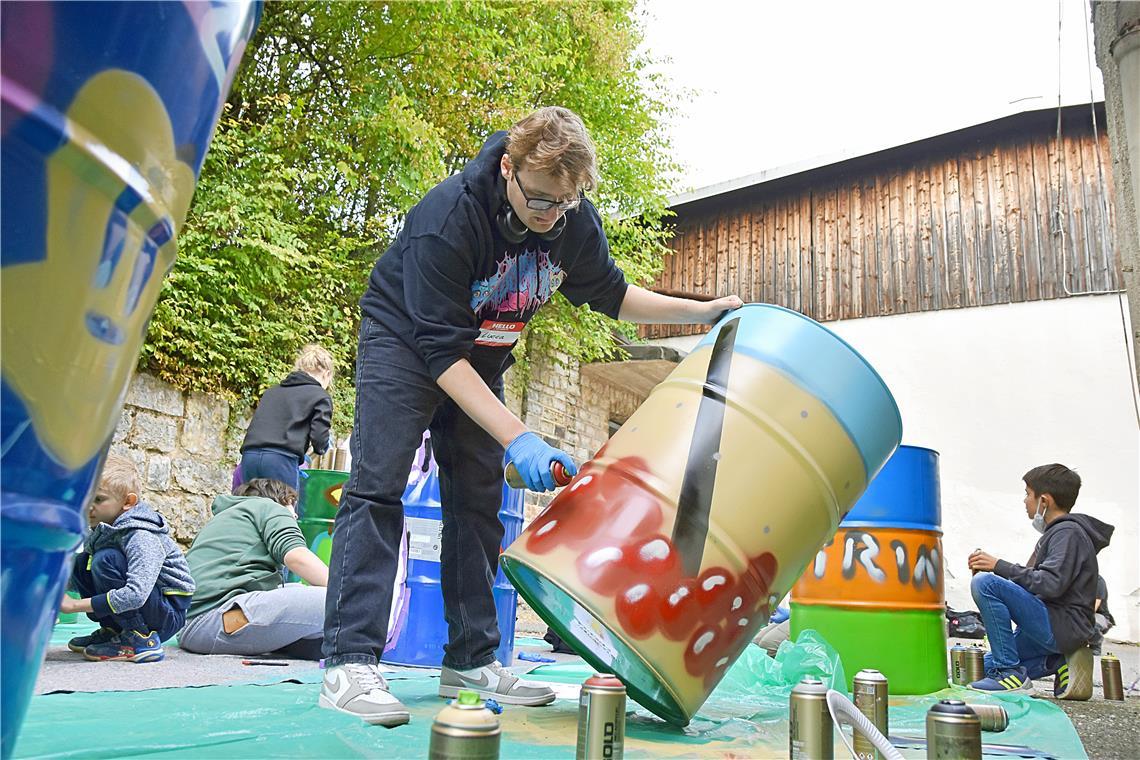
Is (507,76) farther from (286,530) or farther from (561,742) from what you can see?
(561,742)

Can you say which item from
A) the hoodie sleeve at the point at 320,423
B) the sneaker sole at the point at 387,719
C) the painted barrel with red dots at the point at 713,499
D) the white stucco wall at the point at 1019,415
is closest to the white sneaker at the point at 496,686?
the painted barrel with red dots at the point at 713,499

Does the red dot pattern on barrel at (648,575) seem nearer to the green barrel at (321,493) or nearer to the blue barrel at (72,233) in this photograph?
the blue barrel at (72,233)

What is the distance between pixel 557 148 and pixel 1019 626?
321cm

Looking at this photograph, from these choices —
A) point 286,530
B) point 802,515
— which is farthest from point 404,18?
point 802,515

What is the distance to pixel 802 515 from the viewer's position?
1.73m

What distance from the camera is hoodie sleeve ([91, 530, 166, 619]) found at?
111 inches

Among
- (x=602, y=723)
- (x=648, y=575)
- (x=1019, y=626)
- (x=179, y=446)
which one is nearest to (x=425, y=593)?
(x=648, y=575)

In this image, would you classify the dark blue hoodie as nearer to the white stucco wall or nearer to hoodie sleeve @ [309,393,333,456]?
hoodie sleeve @ [309,393,333,456]

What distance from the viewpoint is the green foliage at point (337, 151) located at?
5434 millimetres

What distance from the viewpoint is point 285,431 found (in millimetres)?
4074

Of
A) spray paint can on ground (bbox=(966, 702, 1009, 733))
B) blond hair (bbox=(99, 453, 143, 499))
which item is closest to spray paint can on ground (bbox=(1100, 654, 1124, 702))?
spray paint can on ground (bbox=(966, 702, 1009, 733))

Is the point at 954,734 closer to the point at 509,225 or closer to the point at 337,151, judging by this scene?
the point at 509,225

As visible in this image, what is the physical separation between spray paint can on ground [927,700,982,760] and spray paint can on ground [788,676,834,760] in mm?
175

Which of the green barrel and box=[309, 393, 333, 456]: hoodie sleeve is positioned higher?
box=[309, 393, 333, 456]: hoodie sleeve
